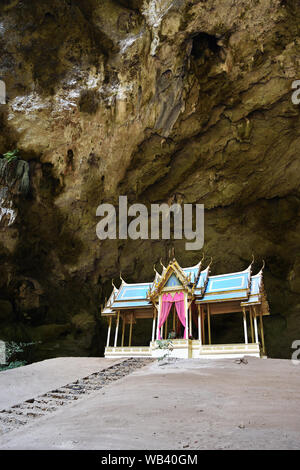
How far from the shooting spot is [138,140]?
20516 millimetres

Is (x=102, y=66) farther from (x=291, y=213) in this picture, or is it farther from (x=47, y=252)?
(x=291, y=213)

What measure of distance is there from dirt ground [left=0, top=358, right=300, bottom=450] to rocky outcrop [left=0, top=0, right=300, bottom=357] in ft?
45.8

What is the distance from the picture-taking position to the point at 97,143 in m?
20.6

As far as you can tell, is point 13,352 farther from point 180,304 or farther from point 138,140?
point 138,140

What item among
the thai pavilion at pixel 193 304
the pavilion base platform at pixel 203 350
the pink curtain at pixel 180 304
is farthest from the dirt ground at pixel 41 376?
the pink curtain at pixel 180 304

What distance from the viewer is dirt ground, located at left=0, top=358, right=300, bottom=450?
4.32 metres

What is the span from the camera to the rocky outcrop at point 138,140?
18453mm

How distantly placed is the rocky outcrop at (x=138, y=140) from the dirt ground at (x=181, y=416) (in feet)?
45.8

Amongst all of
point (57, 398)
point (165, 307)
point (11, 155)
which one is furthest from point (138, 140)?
point (57, 398)

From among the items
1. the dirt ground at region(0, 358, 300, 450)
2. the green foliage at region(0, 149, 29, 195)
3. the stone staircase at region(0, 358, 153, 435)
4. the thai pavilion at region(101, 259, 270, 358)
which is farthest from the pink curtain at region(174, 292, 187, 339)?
the green foliage at region(0, 149, 29, 195)

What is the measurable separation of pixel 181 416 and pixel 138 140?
1721 centimetres

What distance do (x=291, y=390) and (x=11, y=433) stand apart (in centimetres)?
554

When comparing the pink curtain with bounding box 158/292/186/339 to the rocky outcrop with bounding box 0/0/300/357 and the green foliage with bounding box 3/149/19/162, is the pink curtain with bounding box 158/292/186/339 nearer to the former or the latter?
the rocky outcrop with bounding box 0/0/300/357

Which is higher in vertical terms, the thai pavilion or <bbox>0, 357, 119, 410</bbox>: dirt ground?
the thai pavilion
